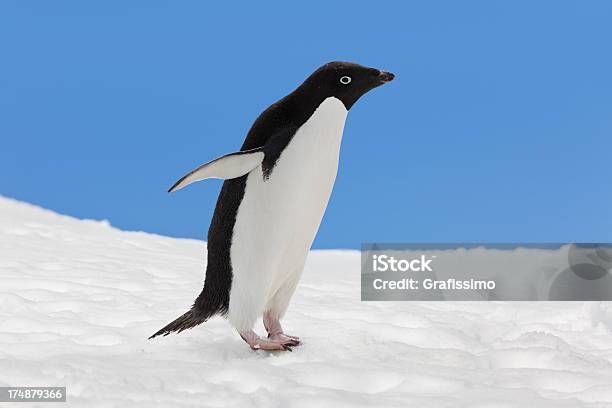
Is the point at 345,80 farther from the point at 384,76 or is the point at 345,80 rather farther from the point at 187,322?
the point at 187,322

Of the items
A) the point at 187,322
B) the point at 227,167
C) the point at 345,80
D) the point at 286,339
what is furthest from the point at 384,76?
the point at 187,322

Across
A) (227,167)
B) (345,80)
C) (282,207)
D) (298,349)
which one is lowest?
(298,349)

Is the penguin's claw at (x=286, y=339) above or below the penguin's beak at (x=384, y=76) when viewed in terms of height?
below

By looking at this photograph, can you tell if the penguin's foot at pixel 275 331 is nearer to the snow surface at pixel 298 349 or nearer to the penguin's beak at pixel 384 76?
the snow surface at pixel 298 349

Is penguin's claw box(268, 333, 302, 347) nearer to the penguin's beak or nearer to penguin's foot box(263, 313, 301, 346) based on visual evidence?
penguin's foot box(263, 313, 301, 346)

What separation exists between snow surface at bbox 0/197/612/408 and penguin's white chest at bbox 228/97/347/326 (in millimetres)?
434

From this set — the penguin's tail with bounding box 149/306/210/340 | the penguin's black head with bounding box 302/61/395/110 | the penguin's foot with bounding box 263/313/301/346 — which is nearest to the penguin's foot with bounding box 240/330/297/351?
the penguin's foot with bounding box 263/313/301/346

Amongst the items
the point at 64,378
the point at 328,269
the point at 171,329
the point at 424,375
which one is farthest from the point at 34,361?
the point at 328,269

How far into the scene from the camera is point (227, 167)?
157 inches

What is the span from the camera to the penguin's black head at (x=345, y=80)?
411 centimetres

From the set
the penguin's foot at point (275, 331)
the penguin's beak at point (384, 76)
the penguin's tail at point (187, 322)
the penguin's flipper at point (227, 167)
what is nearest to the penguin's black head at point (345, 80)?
the penguin's beak at point (384, 76)

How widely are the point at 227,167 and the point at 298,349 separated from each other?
1085 mm

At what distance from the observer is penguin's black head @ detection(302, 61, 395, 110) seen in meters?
4.11

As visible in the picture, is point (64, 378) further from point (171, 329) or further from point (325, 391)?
point (325, 391)
